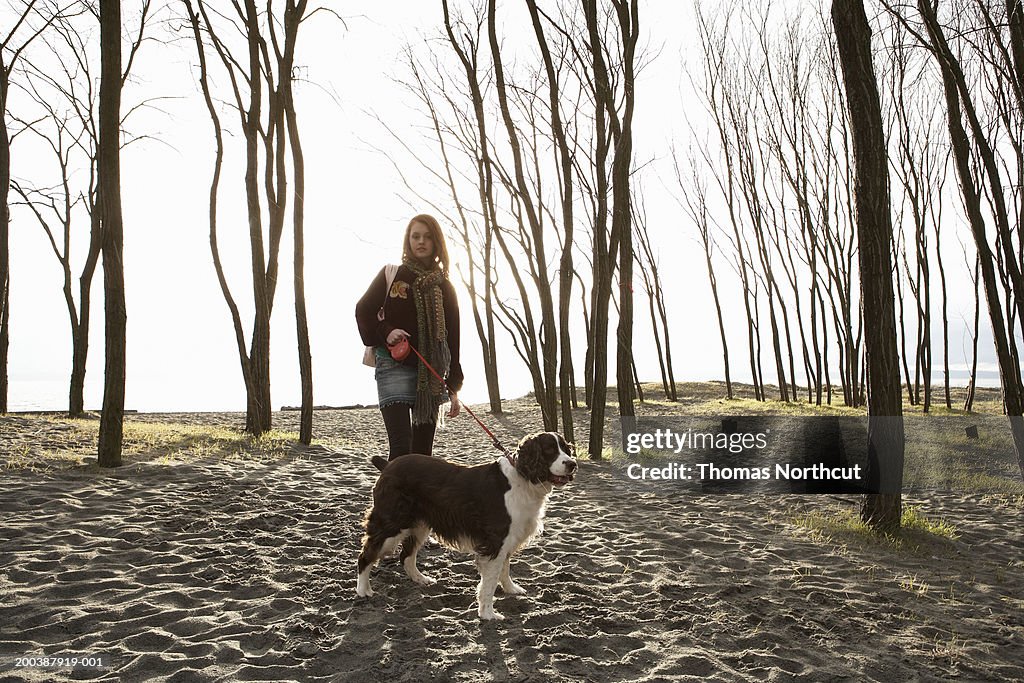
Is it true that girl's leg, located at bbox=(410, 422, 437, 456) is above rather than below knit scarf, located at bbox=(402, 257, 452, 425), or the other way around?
below

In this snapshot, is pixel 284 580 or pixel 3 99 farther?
pixel 3 99

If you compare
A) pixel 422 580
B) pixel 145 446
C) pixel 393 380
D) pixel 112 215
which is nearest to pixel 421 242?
pixel 393 380

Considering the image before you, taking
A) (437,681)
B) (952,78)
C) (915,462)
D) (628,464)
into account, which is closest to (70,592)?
(437,681)

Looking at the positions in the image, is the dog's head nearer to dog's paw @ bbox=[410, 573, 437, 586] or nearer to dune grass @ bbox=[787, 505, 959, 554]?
dog's paw @ bbox=[410, 573, 437, 586]

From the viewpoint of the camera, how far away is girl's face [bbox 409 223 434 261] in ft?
13.9

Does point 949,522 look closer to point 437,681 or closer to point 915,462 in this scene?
point 915,462

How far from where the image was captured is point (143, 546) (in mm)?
4500

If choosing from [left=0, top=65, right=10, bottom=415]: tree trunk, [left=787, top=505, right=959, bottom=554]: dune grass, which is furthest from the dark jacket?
[left=0, top=65, right=10, bottom=415]: tree trunk

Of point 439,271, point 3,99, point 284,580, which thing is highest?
point 3,99

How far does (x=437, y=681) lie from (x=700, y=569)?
7.87 feet

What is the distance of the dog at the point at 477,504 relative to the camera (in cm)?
352

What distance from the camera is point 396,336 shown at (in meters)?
4.11

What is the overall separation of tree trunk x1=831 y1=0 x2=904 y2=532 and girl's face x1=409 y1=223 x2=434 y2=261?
3928 mm

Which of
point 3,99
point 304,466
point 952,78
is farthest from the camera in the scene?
point 3,99
